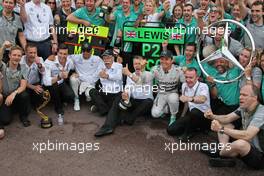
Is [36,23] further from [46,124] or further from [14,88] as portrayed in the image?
[46,124]

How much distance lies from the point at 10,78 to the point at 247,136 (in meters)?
4.04

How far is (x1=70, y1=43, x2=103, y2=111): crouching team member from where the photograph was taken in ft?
24.5

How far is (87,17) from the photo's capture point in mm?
8078

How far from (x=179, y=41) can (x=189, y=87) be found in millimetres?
1483

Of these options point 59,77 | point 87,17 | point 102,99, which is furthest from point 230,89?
point 87,17

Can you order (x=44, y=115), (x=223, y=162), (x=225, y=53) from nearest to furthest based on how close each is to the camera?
(x=223, y=162) → (x=225, y=53) → (x=44, y=115)

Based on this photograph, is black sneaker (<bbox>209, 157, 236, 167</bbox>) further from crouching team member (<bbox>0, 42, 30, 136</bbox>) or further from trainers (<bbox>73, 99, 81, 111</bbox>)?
crouching team member (<bbox>0, 42, 30, 136</bbox>)

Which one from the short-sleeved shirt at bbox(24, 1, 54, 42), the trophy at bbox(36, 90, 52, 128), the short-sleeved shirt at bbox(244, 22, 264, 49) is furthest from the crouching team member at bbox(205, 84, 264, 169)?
the short-sleeved shirt at bbox(24, 1, 54, 42)

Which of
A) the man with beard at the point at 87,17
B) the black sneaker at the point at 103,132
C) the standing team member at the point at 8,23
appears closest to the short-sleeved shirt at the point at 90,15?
the man with beard at the point at 87,17

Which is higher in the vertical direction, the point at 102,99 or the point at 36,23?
the point at 36,23

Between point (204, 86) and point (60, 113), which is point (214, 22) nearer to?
point (204, 86)

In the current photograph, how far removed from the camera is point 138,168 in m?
5.50

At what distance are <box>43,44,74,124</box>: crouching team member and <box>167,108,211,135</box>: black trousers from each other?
2083 mm

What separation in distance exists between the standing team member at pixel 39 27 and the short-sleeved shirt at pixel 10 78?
1.13 m
